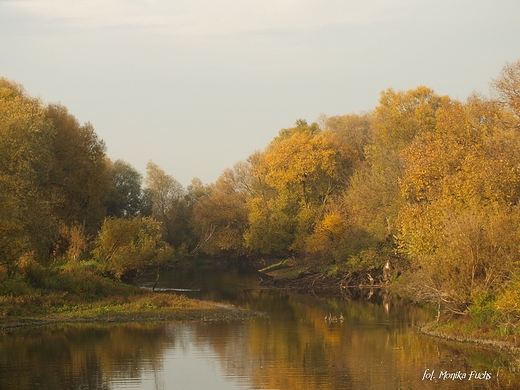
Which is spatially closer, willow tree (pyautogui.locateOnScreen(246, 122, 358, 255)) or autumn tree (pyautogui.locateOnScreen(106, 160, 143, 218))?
willow tree (pyautogui.locateOnScreen(246, 122, 358, 255))

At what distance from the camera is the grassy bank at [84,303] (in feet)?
126

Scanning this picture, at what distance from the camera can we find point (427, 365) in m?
26.4

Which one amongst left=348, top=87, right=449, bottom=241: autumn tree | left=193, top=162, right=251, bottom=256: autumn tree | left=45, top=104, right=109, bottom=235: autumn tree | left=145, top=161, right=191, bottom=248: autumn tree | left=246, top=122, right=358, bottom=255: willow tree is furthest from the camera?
left=145, top=161, right=191, bottom=248: autumn tree

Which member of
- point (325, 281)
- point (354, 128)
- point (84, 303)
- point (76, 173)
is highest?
point (354, 128)

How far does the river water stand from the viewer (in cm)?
2386

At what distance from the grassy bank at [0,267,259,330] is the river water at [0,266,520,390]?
2046 millimetres

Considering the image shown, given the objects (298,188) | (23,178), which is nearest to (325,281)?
(298,188)

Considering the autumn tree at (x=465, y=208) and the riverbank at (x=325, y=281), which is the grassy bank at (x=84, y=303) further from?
the riverbank at (x=325, y=281)

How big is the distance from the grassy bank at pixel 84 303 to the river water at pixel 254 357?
2.05 m

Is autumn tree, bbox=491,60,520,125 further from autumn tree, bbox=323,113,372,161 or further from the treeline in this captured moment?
autumn tree, bbox=323,113,372,161

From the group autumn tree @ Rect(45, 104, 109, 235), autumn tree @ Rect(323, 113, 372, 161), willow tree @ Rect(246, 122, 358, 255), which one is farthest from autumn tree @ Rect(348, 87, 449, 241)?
autumn tree @ Rect(45, 104, 109, 235)

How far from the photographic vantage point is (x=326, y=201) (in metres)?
73.9

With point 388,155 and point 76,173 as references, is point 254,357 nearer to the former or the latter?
point 76,173

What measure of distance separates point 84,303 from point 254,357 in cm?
1603
